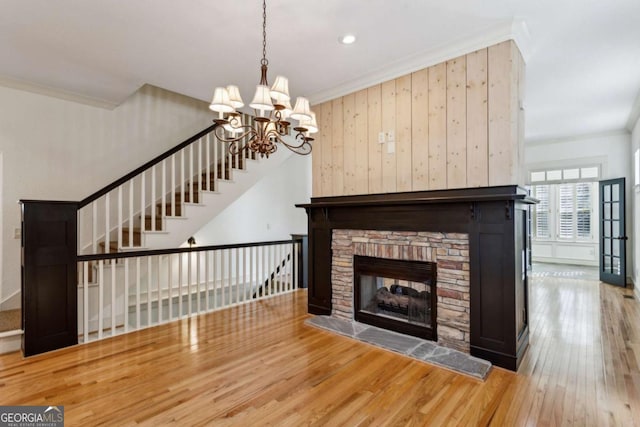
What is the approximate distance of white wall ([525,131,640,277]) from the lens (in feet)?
20.5

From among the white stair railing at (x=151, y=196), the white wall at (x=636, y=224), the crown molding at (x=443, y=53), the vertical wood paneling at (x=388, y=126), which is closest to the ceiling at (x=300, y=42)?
the crown molding at (x=443, y=53)

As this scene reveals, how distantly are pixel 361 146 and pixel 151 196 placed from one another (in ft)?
10.5

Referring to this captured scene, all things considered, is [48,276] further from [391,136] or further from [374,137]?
[391,136]

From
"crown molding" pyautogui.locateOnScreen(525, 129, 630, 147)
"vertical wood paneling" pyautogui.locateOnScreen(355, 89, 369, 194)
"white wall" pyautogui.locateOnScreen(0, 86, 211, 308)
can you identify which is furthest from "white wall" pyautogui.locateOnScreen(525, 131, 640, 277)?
"white wall" pyautogui.locateOnScreen(0, 86, 211, 308)

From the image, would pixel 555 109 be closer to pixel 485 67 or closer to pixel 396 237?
pixel 485 67

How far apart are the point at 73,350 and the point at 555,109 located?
705cm

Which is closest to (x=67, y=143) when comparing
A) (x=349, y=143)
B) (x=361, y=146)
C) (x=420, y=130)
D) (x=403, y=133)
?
(x=349, y=143)

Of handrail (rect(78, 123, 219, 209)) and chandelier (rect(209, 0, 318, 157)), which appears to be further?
handrail (rect(78, 123, 219, 209))

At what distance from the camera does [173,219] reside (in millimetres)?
4406

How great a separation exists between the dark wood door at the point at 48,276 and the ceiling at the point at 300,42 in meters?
1.63

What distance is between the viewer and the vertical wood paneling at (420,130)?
132 inches

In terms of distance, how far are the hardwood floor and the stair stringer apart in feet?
3.88

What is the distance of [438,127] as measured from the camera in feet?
10.7

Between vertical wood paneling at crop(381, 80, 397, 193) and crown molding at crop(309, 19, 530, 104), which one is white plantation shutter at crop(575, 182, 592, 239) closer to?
crown molding at crop(309, 19, 530, 104)
